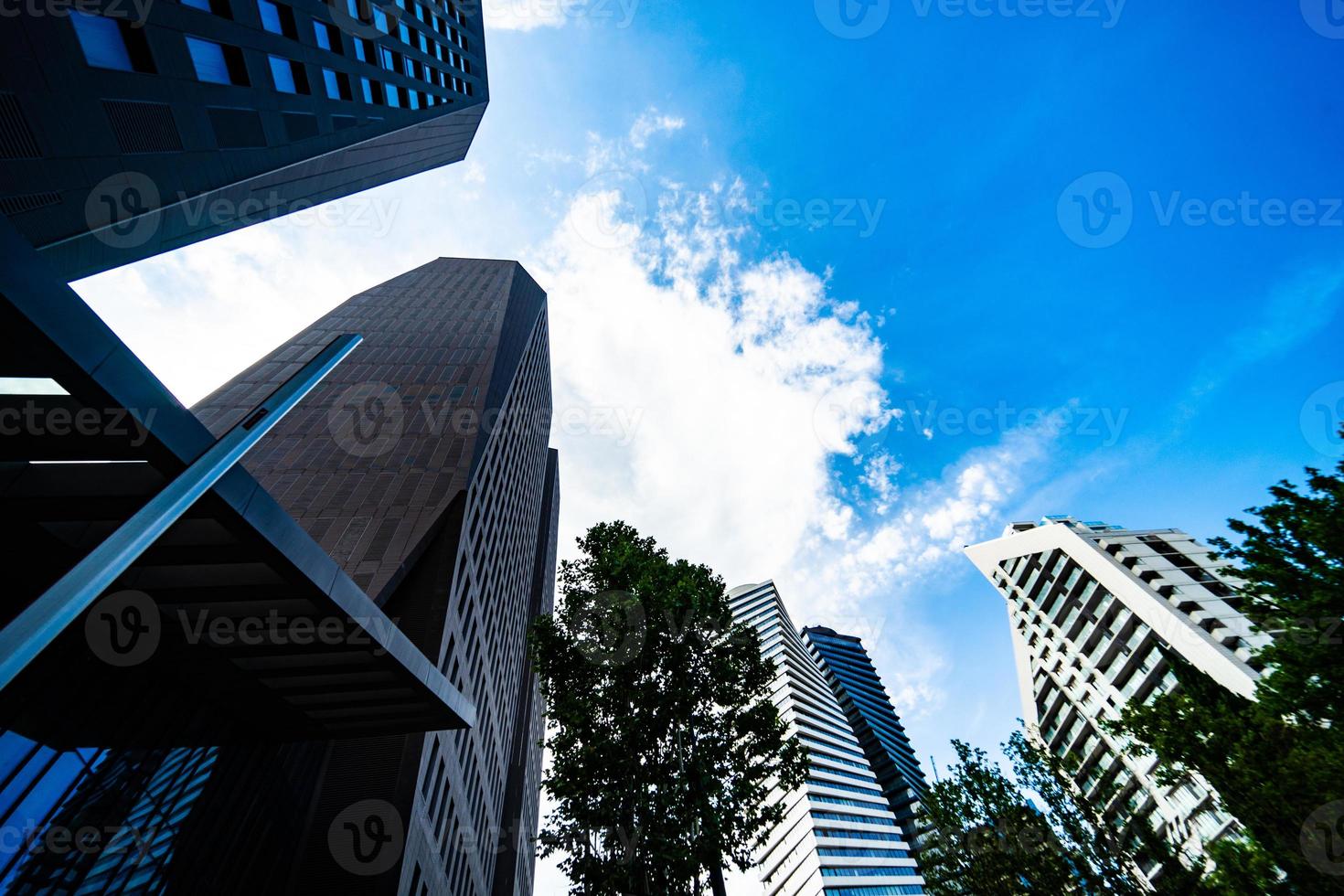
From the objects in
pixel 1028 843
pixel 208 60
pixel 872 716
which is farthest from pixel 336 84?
pixel 872 716

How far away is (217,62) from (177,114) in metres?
2.13

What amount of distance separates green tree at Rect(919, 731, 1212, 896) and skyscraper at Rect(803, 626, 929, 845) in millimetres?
113028

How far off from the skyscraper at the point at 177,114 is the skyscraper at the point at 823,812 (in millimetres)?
57732

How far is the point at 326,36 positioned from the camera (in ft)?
59.7

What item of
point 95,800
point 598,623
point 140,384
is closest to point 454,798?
point 95,800

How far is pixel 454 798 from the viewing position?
2862 centimetres

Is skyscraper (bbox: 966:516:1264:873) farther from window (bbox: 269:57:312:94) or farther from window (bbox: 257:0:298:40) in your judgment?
window (bbox: 257:0:298:40)

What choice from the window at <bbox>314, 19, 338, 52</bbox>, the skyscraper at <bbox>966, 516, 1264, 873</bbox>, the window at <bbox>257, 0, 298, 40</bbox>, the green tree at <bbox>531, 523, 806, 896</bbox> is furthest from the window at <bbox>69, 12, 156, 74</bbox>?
the skyscraper at <bbox>966, 516, 1264, 873</bbox>

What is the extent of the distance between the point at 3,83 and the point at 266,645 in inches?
480

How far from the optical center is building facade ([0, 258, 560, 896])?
43.1 ft

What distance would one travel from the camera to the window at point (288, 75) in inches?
626

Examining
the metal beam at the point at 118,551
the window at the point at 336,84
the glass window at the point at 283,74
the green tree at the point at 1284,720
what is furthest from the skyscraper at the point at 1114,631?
the window at the point at 336,84

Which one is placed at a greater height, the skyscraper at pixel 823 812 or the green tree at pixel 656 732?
the skyscraper at pixel 823 812

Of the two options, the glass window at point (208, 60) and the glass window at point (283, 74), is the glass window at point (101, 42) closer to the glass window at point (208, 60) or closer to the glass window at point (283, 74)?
the glass window at point (208, 60)
